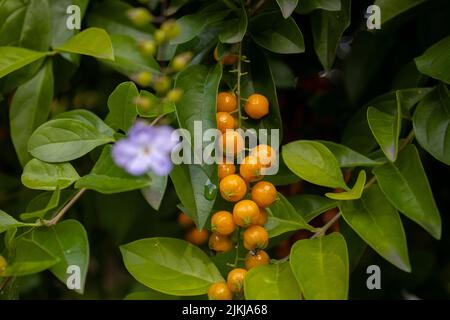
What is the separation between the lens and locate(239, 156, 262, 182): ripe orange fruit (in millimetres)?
629

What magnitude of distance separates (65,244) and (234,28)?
284 millimetres

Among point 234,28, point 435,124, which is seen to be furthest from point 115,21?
point 435,124

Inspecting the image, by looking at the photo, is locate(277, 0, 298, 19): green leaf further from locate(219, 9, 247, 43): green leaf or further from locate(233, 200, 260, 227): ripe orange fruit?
locate(233, 200, 260, 227): ripe orange fruit

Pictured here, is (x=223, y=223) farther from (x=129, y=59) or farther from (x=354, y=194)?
(x=129, y=59)

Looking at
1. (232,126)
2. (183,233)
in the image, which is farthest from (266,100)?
(183,233)

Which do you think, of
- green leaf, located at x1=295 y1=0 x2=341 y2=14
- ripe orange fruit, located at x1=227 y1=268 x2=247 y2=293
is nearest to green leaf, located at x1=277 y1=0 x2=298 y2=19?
green leaf, located at x1=295 y1=0 x2=341 y2=14

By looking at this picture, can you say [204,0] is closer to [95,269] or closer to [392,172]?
[392,172]

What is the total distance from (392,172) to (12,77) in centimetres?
47

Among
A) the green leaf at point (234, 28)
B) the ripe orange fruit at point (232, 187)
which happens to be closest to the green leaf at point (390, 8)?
the green leaf at point (234, 28)

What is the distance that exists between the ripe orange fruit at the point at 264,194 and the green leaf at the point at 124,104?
14cm

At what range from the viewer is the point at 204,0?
0.80 m

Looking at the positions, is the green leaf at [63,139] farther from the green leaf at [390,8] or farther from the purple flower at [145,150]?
the green leaf at [390,8]

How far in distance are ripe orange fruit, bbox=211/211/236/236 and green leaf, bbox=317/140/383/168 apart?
0.42ft

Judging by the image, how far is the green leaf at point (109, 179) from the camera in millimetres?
572
